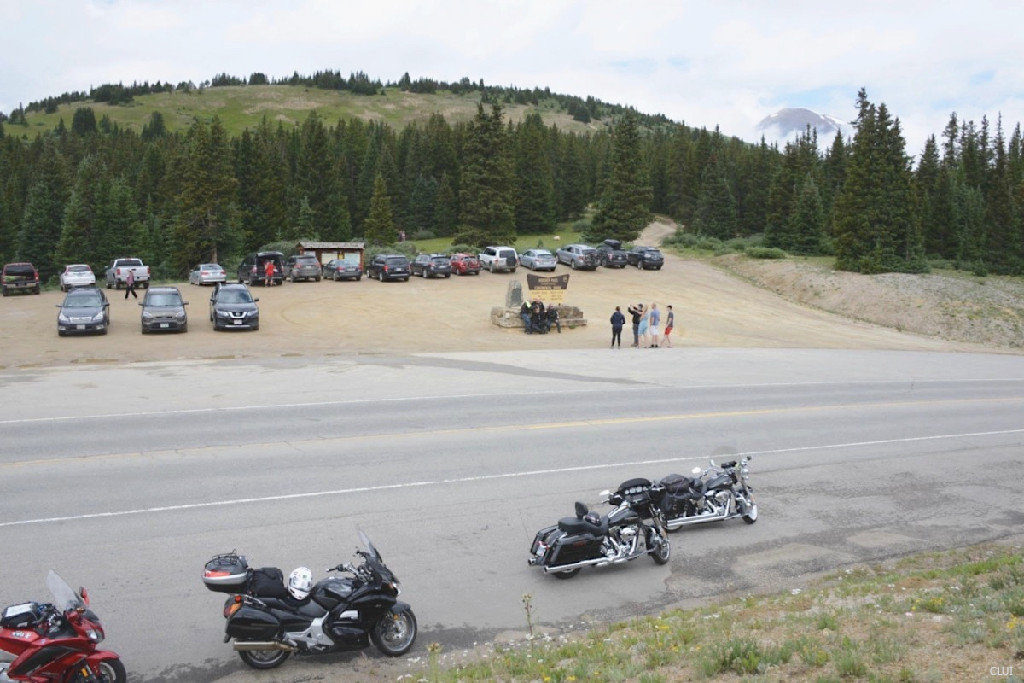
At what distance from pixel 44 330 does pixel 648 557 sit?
2969 cm

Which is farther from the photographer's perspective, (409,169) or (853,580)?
(409,169)

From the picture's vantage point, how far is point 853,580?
997 centimetres

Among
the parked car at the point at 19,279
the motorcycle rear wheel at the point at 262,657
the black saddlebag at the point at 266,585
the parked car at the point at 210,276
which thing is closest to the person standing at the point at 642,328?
the black saddlebag at the point at 266,585

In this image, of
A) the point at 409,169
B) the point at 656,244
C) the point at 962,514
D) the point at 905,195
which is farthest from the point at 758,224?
the point at 962,514

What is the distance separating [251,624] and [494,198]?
63.9 m

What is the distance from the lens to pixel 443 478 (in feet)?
44.7

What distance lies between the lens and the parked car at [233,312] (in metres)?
32.5

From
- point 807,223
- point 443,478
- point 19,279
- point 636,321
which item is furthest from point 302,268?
point 807,223

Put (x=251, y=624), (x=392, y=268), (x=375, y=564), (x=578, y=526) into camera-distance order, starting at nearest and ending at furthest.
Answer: (x=251, y=624) → (x=375, y=564) → (x=578, y=526) → (x=392, y=268)

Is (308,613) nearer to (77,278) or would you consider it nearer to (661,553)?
(661,553)

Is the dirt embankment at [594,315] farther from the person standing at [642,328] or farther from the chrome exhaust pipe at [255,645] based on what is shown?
the chrome exhaust pipe at [255,645]

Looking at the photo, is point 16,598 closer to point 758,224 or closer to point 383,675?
point 383,675

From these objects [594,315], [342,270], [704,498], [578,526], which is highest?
[342,270]

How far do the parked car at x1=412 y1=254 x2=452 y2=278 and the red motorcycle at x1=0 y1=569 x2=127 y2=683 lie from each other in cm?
4657
